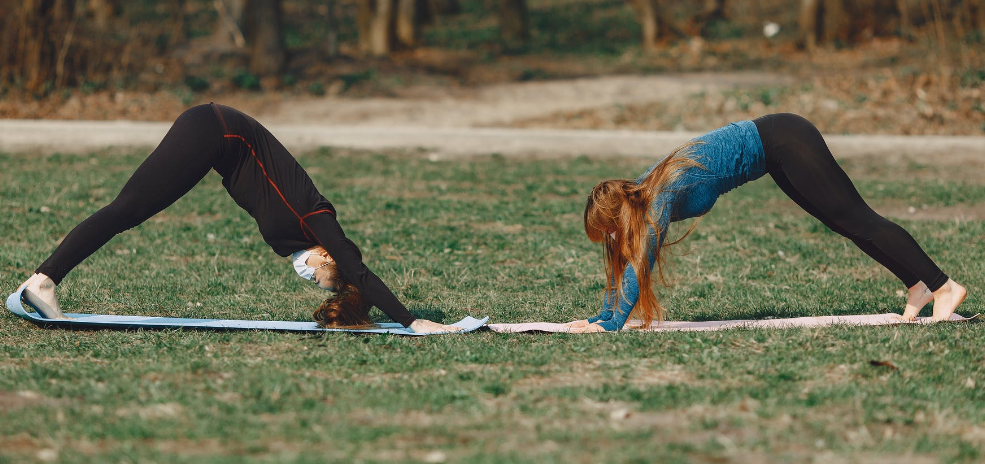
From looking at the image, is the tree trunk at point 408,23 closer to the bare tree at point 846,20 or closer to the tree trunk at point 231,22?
the tree trunk at point 231,22

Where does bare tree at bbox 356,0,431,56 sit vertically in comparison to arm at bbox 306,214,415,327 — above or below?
above

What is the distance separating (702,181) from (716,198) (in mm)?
163

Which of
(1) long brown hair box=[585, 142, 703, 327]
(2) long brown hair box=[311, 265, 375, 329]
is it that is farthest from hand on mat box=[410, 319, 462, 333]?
(1) long brown hair box=[585, 142, 703, 327]

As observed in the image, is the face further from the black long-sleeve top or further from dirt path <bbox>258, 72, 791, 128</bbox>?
dirt path <bbox>258, 72, 791, 128</bbox>

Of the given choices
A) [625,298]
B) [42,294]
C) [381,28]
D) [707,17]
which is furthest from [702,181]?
[707,17]

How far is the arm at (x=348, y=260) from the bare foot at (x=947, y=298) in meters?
3.07

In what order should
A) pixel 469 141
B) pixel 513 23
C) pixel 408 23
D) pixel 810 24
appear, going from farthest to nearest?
pixel 513 23, pixel 408 23, pixel 810 24, pixel 469 141

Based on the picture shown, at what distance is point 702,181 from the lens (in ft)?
17.9

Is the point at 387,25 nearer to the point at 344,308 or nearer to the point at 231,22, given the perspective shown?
the point at 231,22

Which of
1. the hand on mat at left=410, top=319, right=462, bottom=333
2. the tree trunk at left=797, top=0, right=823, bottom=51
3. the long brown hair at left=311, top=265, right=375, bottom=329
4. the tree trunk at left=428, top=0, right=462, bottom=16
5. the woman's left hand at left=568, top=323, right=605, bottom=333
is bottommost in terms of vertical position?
the woman's left hand at left=568, top=323, right=605, bottom=333

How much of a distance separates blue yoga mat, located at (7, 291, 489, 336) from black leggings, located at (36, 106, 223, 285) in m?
0.42

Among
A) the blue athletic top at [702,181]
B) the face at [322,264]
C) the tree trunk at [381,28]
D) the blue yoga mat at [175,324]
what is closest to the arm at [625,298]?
the blue athletic top at [702,181]

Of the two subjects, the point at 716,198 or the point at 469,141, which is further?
the point at 469,141

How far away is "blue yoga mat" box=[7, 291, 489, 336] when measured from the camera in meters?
5.79
